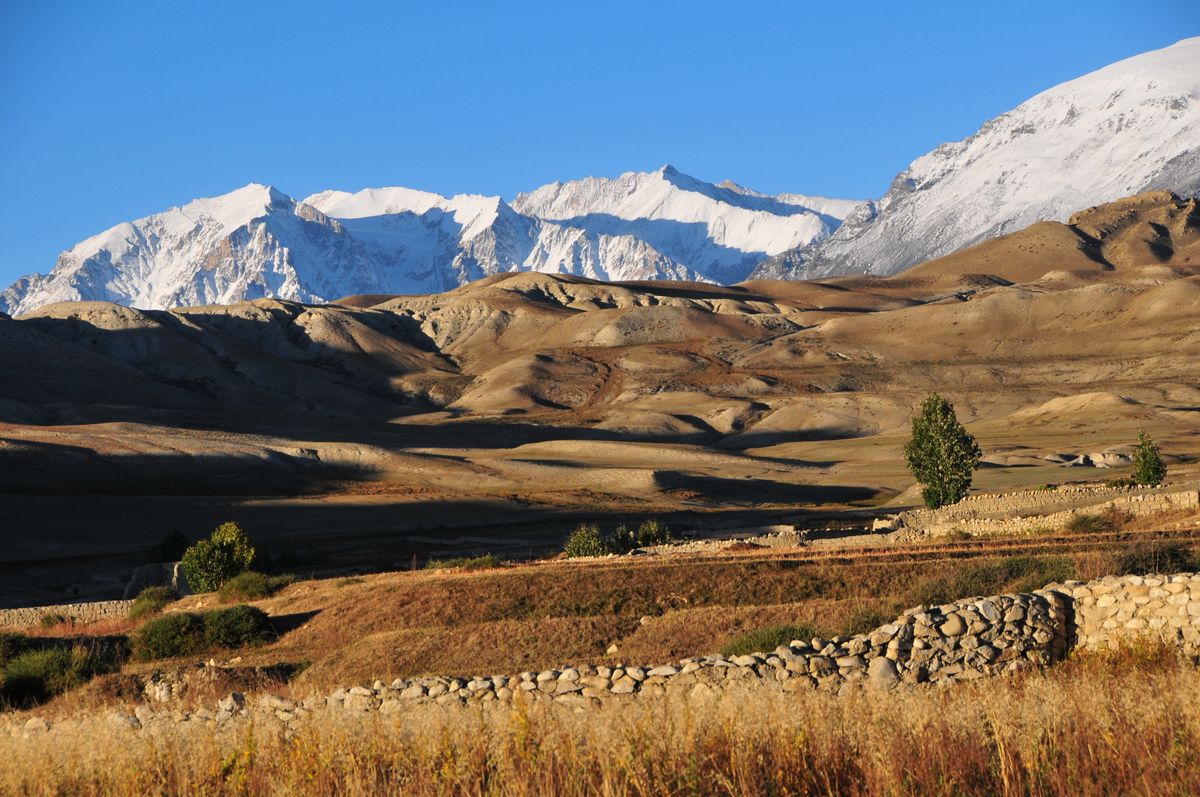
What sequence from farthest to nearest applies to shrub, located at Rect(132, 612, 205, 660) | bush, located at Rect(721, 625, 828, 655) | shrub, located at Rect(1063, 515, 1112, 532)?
shrub, located at Rect(1063, 515, 1112, 532), shrub, located at Rect(132, 612, 205, 660), bush, located at Rect(721, 625, 828, 655)

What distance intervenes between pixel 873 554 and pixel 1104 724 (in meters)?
24.9

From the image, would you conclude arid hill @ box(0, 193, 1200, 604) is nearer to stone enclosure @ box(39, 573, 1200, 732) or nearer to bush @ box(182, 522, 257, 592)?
bush @ box(182, 522, 257, 592)

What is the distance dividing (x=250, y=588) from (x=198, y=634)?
7.66 m

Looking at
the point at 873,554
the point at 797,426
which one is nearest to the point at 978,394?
the point at 797,426

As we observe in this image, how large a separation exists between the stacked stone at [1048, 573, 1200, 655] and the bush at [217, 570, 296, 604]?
26.8 meters

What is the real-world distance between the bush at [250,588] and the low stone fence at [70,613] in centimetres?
385

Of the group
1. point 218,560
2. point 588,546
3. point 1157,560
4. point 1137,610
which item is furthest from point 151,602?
point 1137,610

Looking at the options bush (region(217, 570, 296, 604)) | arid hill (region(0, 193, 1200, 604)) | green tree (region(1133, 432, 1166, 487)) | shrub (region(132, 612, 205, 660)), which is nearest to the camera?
shrub (region(132, 612, 205, 660))

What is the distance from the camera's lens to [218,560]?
47219 mm

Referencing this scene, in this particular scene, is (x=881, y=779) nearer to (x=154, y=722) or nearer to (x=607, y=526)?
(x=154, y=722)

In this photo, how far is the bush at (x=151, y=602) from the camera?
125ft

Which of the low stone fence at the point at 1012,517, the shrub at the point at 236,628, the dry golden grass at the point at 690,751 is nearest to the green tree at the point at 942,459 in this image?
the low stone fence at the point at 1012,517

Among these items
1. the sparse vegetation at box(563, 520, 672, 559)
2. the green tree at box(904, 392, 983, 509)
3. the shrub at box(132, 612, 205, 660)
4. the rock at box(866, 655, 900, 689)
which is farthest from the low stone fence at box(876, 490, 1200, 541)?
the rock at box(866, 655, 900, 689)

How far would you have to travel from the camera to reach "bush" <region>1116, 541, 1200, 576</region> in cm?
2325
